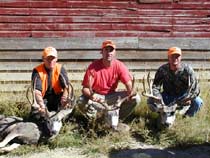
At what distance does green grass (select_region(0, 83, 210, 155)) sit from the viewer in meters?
8.80

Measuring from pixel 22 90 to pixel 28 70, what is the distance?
1.44ft

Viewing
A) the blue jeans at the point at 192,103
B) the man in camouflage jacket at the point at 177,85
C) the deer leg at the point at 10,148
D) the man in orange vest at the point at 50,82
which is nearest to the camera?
the deer leg at the point at 10,148

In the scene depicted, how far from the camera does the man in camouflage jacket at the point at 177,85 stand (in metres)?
9.29

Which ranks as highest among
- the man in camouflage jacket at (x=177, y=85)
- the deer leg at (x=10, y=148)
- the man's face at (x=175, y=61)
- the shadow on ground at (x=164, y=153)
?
the man's face at (x=175, y=61)

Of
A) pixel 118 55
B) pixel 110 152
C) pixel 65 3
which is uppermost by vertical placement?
pixel 65 3

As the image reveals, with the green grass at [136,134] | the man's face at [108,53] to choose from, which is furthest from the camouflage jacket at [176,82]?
the man's face at [108,53]

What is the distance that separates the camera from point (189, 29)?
460 inches

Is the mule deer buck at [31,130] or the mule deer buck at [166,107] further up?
the mule deer buck at [166,107]

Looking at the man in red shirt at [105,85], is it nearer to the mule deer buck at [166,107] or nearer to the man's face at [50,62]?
the mule deer buck at [166,107]

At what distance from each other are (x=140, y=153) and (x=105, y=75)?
1.46m

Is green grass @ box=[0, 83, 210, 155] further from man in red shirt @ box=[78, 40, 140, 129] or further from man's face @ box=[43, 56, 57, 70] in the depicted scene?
man's face @ box=[43, 56, 57, 70]

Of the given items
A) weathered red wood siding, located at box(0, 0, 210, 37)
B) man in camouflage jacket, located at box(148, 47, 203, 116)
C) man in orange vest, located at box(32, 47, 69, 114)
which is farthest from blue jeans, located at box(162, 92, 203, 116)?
weathered red wood siding, located at box(0, 0, 210, 37)

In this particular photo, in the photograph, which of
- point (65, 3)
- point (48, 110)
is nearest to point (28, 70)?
point (65, 3)

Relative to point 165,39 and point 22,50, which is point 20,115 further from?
point 165,39
